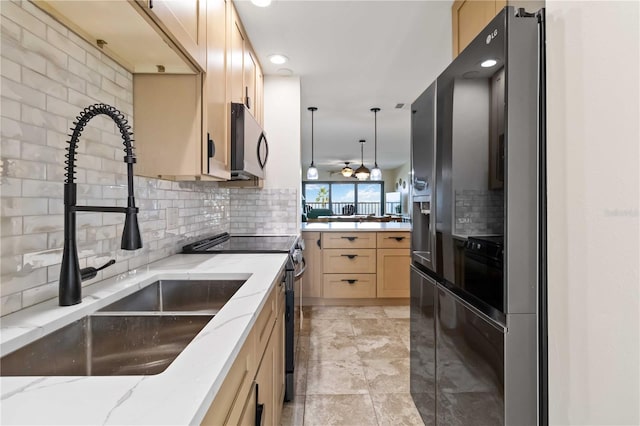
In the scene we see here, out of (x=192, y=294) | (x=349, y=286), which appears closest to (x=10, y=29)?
(x=192, y=294)

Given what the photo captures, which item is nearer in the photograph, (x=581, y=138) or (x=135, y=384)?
(x=135, y=384)

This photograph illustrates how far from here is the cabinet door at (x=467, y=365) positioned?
102 centimetres

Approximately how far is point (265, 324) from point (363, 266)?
101 inches

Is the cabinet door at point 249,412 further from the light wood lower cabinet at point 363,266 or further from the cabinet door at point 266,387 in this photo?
the light wood lower cabinet at point 363,266

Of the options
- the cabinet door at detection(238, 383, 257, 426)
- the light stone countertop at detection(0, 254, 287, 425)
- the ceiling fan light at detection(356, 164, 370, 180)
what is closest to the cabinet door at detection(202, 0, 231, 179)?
the light stone countertop at detection(0, 254, 287, 425)

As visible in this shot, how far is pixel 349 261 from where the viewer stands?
11.8 ft

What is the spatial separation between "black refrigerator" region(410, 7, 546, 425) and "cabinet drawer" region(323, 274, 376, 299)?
2.22 meters

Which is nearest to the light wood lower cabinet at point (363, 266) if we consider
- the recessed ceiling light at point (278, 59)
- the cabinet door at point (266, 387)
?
the recessed ceiling light at point (278, 59)

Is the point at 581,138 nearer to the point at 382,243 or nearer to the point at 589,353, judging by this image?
the point at 589,353

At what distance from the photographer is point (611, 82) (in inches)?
30.7

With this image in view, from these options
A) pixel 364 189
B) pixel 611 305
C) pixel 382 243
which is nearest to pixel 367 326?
pixel 382 243

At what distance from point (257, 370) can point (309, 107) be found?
146 inches

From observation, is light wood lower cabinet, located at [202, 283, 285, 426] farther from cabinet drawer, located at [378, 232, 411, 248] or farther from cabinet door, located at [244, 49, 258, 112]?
cabinet drawer, located at [378, 232, 411, 248]

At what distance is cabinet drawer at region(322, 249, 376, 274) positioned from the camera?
359 cm
